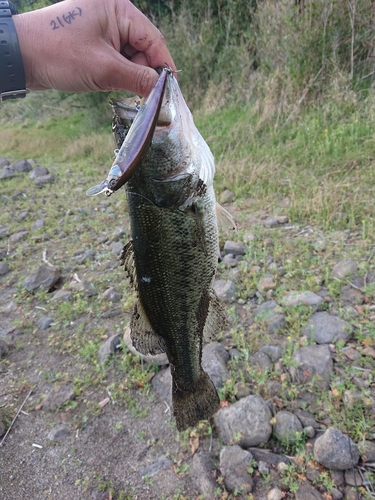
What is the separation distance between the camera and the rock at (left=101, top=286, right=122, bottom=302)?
409 centimetres

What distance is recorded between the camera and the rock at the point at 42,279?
453 centimetres

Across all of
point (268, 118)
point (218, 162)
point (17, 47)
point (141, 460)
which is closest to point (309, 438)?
point (141, 460)

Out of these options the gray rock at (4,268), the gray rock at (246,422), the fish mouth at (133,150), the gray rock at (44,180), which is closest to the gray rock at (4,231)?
the gray rock at (4,268)

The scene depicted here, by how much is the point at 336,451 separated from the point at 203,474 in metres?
0.82

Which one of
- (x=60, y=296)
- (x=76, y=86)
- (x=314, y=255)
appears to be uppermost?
(x=76, y=86)

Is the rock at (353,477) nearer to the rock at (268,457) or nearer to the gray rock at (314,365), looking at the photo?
the rock at (268,457)

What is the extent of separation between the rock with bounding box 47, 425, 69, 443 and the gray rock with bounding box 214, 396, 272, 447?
118 centimetres

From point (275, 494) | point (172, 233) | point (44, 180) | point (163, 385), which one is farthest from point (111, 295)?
point (44, 180)

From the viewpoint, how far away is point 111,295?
4.12 meters

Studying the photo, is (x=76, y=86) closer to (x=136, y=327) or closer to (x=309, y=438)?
(x=136, y=327)

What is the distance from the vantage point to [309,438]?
2.36 meters

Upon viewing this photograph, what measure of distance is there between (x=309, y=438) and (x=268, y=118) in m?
5.48

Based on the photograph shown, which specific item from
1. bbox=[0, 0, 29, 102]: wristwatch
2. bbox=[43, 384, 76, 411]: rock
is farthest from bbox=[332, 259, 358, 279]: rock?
bbox=[0, 0, 29, 102]: wristwatch

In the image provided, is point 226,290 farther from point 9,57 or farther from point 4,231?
point 4,231
